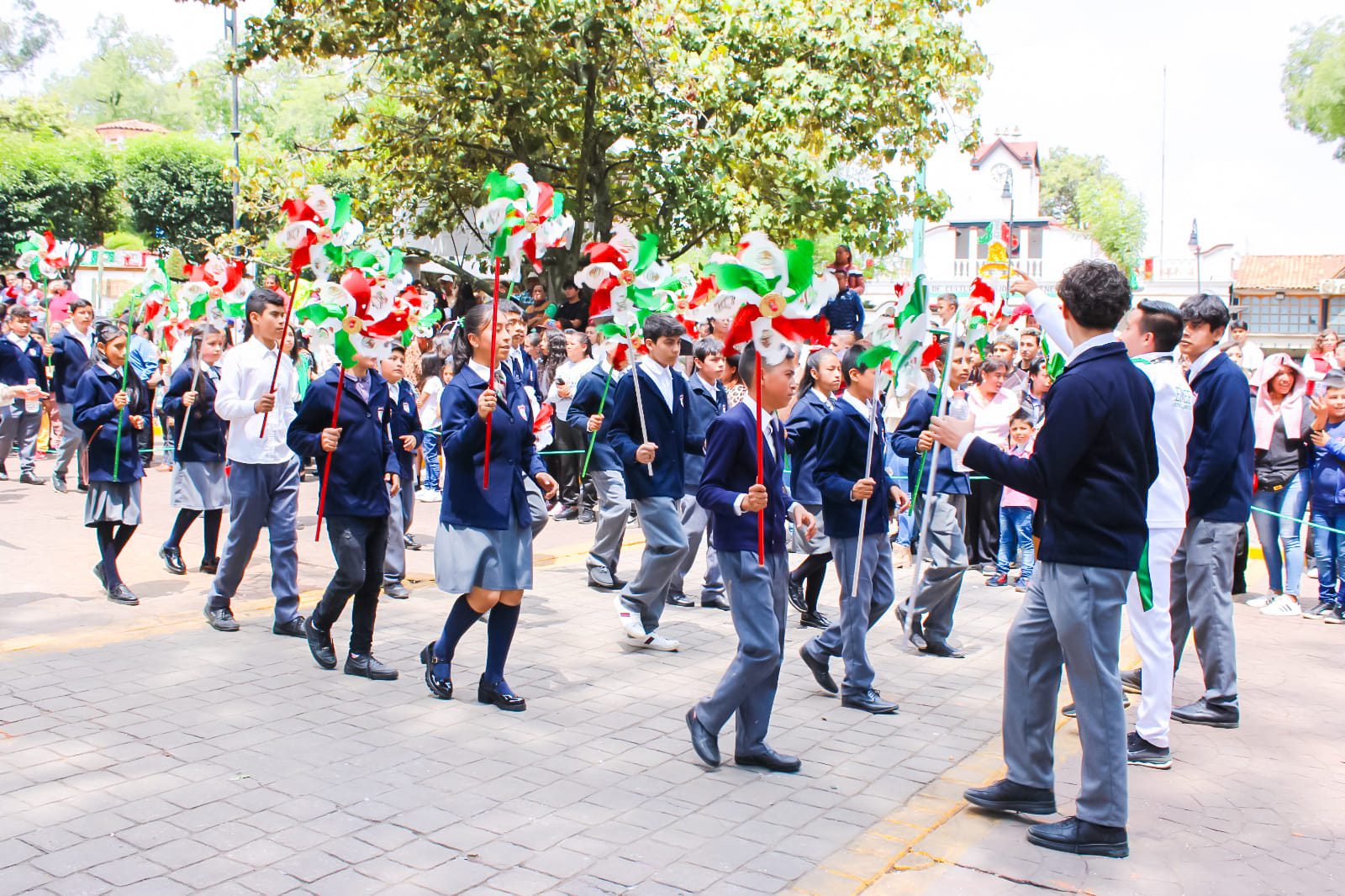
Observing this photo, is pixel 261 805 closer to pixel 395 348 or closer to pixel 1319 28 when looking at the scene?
pixel 395 348

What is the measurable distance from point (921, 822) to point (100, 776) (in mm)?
3295

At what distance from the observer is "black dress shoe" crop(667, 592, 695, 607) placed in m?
8.73

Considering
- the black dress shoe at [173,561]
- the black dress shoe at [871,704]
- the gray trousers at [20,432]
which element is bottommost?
the black dress shoe at [871,704]

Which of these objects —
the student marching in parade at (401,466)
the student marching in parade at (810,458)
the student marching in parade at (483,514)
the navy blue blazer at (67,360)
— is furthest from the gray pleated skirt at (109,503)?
the navy blue blazer at (67,360)

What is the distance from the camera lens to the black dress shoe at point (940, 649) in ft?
24.0

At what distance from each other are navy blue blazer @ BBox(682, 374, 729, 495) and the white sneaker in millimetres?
4391

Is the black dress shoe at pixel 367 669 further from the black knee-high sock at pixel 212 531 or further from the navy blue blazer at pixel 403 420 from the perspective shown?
the black knee-high sock at pixel 212 531

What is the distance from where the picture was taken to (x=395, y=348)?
848 cm

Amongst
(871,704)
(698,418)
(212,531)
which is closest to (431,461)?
(212,531)

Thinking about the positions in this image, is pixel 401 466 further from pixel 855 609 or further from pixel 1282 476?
pixel 1282 476

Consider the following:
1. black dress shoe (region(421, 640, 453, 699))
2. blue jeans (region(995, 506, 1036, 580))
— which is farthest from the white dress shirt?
blue jeans (region(995, 506, 1036, 580))

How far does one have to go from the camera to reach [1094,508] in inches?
171

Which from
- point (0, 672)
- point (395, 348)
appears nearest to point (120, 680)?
point (0, 672)

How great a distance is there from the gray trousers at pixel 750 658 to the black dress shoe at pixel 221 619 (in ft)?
11.4
